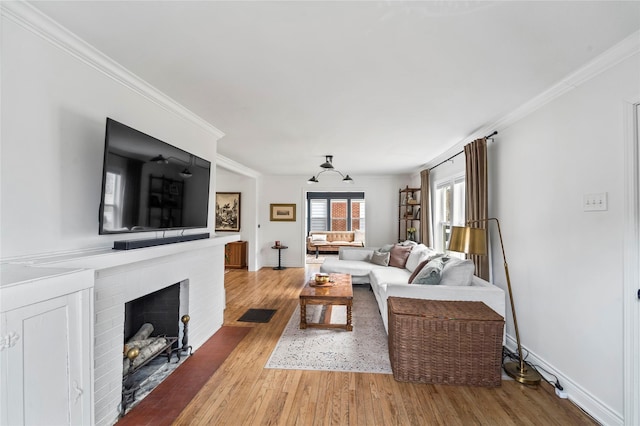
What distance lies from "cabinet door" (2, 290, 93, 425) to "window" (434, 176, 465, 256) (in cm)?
443

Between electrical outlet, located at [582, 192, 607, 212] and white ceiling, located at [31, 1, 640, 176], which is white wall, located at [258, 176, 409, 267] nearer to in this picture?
white ceiling, located at [31, 1, 640, 176]

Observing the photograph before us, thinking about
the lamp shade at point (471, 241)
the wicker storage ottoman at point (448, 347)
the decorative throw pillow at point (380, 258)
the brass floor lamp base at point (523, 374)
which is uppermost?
the lamp shade at point (471, 241)

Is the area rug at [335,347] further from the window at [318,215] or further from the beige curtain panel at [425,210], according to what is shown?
the window at [318,215]

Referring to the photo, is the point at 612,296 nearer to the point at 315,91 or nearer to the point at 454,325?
the point at 454,325

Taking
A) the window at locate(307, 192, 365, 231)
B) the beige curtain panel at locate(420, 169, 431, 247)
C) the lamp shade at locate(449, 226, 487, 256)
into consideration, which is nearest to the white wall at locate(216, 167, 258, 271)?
the window at locate(307, 192, 365, 231)

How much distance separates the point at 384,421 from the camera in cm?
195

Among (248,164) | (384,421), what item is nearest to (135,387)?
(384,421)

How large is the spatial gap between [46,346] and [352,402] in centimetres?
183

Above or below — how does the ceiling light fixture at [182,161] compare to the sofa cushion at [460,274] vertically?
above

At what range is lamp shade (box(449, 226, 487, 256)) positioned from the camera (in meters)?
2.70

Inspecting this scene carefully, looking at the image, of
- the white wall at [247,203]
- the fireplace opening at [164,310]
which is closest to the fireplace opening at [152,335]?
the fireplace opening at [164,310]

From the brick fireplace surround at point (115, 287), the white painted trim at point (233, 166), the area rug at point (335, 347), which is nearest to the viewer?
the brick fireplace surround at point (115, 287)

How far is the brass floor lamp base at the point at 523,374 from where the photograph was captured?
2.38 meters

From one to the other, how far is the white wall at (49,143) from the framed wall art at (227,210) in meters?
5.28
